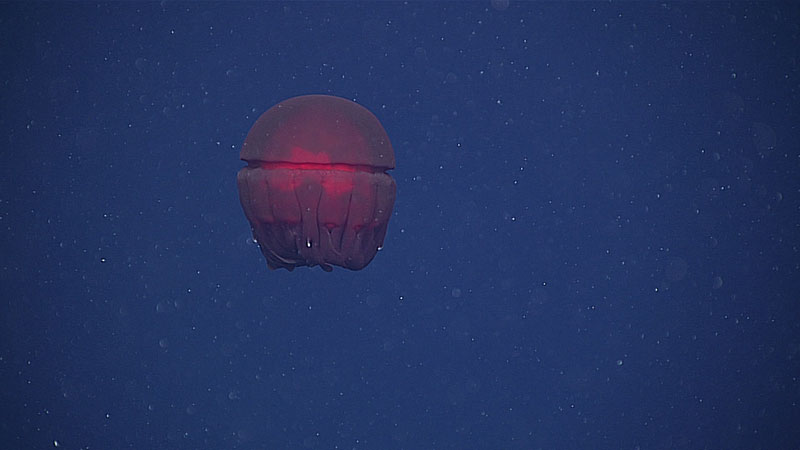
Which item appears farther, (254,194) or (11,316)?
(11,316)

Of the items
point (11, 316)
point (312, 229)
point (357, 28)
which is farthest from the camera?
point (11, 316)

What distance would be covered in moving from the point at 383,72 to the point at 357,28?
33 centimetres

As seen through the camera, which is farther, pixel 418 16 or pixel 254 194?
pixel 418 16

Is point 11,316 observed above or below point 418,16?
below

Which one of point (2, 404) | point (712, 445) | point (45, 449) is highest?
point (2, 404)

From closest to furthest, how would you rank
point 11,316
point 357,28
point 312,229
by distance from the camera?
point 312,229 → point 357,28 → point 11,316

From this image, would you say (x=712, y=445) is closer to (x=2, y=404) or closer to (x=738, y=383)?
(x=738, y=383)

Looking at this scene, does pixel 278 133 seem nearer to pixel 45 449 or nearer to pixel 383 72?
pixel 383 72

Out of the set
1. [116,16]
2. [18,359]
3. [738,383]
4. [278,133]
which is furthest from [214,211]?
[738,383]

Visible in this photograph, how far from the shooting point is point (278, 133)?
7.48ft

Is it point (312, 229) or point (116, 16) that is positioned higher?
point (116, 16)

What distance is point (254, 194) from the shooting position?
7.59 feet

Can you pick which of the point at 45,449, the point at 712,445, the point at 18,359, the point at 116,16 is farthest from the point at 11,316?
the point at 712,445

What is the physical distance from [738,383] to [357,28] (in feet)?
12.2
